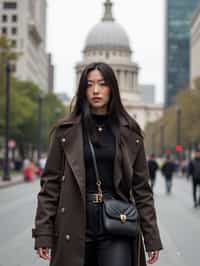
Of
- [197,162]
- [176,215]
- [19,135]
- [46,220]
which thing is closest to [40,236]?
[46,220]

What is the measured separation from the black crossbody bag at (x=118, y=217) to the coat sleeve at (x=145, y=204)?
0.57 feet

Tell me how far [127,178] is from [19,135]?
76680 millimetres

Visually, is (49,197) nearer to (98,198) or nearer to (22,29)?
(98,198)

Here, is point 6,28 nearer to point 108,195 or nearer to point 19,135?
point 19,135

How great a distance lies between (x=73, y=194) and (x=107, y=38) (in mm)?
168822

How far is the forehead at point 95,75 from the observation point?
19.4ft

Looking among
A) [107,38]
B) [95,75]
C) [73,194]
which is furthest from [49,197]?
[107,38]

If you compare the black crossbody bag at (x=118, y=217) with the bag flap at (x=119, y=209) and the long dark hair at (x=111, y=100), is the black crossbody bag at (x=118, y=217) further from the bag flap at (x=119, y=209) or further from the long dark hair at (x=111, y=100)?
the long dark hair at (x=111, y=100)

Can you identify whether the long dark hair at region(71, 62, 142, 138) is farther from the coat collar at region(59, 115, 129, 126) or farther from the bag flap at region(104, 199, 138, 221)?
the bag flap at region(104, 199, 138, 221)

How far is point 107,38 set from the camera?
173m

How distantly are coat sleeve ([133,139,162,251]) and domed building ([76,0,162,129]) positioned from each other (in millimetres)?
156844

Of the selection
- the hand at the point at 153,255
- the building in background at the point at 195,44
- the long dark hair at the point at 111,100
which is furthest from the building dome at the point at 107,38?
the hand at the point at 153,255

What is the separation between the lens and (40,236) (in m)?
5.59

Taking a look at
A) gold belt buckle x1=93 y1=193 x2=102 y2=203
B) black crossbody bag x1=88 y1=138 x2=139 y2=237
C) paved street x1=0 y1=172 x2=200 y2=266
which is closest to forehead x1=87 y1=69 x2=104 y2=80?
black crossbody bag x1=88 y1=138 x2=139 y2=237
